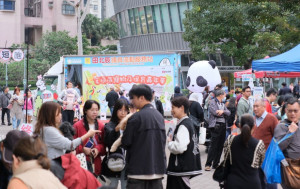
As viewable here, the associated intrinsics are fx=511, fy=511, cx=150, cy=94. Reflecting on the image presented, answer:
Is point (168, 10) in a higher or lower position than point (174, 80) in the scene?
higher

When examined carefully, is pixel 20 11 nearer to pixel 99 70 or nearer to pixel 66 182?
pixel 99 70

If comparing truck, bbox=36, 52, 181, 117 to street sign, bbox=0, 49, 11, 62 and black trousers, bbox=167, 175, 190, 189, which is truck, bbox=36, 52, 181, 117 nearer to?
street sign, bbox=0, 49, 11, 62

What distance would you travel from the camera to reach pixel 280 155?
257 inches

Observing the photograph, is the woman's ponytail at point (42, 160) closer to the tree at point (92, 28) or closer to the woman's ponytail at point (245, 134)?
the woman's ponytail at point (245, 134)

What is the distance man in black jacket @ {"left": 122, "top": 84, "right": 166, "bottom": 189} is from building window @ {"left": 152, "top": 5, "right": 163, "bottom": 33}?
139ft

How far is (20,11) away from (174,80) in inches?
2156

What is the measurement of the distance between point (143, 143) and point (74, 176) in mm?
1134

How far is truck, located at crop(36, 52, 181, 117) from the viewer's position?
22859 mm

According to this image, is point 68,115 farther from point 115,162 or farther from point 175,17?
point 175,17

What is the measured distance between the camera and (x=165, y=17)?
4738 centimetres

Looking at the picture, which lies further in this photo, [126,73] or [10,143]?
[126,73]

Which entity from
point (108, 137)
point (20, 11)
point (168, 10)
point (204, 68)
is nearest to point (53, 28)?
point (20, 11)

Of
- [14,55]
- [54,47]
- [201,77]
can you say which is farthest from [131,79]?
[54,47]

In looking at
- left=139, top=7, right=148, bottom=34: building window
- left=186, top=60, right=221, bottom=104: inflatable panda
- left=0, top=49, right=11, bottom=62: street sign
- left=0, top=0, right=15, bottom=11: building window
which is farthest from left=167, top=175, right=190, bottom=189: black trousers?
left=0, top=0, right=15, bottom=11: building window
